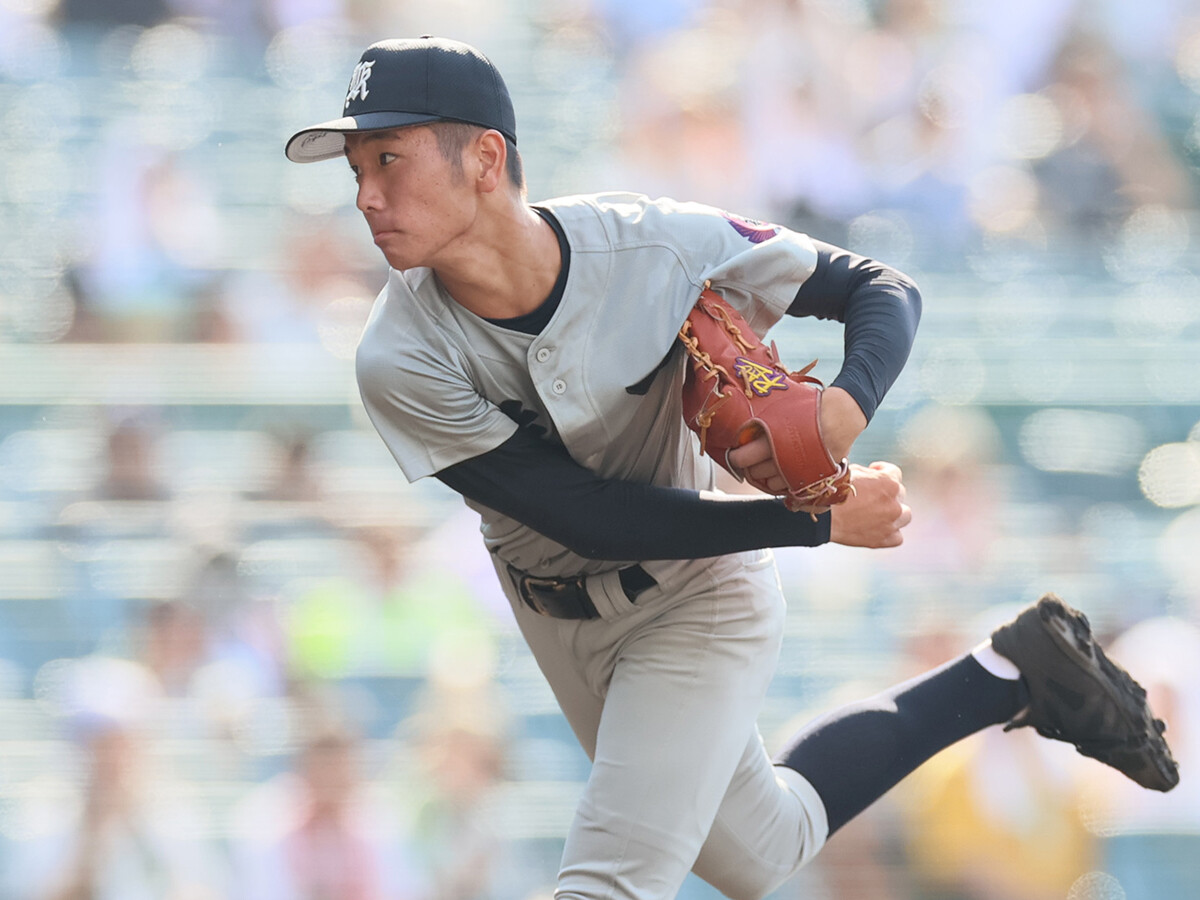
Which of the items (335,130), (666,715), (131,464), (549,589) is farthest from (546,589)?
(131,464)

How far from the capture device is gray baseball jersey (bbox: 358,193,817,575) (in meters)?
1.80

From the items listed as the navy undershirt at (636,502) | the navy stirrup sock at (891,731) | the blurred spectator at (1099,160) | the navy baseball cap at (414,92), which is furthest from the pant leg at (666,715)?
the blurred spectator at (1099,160)

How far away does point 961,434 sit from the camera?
434 cm

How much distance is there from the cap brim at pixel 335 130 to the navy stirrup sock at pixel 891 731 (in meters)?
1.19

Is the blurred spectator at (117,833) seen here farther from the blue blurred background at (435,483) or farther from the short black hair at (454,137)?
the short black hair at (454,137)

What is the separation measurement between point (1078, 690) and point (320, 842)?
2.16 metres

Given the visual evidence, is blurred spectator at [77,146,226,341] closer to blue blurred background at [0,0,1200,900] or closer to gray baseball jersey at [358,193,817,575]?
blue blurred background at [0,0,1200,900]

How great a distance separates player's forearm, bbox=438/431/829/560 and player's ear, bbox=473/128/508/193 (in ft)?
1.19

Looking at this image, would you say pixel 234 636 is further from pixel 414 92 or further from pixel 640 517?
pixel 414 92

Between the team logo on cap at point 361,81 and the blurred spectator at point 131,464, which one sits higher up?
the team logo on cap at point 361,81

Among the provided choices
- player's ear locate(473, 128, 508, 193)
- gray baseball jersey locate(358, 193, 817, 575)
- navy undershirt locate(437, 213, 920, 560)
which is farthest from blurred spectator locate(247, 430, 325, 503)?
player's ear locate(473, 128, 508, 193)

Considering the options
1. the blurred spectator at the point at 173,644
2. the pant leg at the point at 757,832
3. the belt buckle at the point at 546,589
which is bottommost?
the blurred spectator at the point at 173,644

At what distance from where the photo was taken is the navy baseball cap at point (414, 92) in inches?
65.9

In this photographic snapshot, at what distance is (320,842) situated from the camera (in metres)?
3.61
